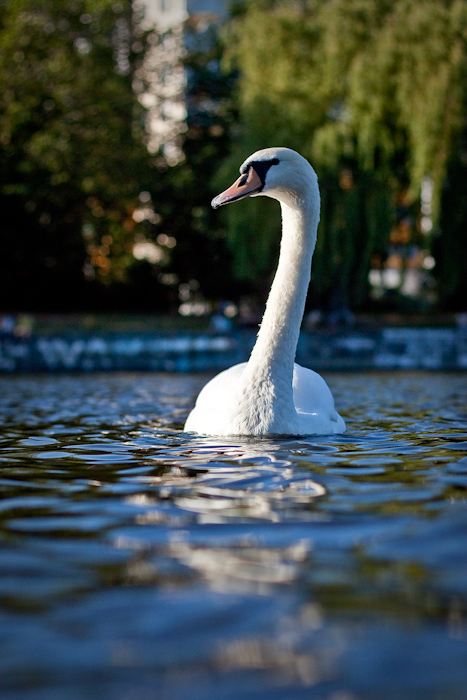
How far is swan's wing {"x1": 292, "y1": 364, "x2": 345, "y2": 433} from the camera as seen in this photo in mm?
6340

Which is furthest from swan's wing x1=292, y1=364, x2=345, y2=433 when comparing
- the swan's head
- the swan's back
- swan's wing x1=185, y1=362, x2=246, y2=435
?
the swan's head

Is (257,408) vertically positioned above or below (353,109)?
below

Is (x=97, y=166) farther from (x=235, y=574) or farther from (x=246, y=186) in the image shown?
(x=235, y=574)

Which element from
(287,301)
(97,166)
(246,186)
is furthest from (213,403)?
(97,166)

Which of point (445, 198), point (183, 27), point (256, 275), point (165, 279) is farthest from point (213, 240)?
point (445, 198)


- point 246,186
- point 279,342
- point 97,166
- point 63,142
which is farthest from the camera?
point 97,166

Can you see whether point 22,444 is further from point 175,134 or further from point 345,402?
point 175,134

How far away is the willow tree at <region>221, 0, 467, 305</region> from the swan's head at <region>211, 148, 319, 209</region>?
66.5ft

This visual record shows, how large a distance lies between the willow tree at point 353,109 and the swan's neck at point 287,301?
2022cm

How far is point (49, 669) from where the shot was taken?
183 cm

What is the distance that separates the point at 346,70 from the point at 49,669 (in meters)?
27.2

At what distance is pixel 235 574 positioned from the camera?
2.52 m

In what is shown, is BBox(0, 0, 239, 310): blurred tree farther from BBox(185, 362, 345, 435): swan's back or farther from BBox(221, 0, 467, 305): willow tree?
BBox(185, 362, 345, 435): swan's back

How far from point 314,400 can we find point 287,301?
0.89m
